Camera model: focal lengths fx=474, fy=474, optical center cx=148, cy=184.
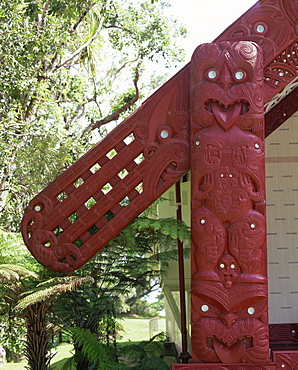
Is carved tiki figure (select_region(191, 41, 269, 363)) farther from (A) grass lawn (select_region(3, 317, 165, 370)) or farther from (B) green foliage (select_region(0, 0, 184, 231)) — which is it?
(A) grass lawn (select_region(3, 317, 165, 370))

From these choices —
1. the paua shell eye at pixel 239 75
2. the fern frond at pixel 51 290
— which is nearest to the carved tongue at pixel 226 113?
the paua shell eye at pixel 239 75

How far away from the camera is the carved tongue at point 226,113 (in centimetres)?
374

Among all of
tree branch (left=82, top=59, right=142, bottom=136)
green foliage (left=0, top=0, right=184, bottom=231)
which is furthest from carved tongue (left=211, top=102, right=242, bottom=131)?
tree branch (left=82, top=59, right=142, bottom=136)

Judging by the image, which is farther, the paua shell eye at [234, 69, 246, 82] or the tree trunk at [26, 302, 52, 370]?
the tree trunk at [26, 302, 52, 370]

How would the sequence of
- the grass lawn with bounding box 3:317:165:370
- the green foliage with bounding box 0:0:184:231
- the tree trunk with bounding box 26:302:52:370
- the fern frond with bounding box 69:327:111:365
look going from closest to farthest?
Result: the fern frond with bounding box 69:327:111:365, the tree trunk with bounding box 26:302:52:370, the green foliage with bounding box 0:0:184:231, the grass lawn with bounding box 3:317:165:370

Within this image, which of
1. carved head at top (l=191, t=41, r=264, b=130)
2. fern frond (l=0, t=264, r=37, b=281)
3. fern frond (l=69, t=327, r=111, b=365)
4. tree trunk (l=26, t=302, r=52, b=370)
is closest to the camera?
carved head at top (l=191, t=41, r=264, b=130)

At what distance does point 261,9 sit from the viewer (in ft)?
12.8

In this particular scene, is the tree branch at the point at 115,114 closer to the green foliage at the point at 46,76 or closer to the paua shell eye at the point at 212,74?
the green foliage at the point at 46,76

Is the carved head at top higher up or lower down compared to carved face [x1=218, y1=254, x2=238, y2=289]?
higher up

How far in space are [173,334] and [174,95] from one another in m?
3.52

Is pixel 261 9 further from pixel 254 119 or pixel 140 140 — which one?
pixel 140 140

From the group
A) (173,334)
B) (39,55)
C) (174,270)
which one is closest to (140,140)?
(174,270)

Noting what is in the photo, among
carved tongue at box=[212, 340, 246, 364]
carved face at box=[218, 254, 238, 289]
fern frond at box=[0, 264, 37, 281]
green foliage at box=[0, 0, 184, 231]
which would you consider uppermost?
green foliage at box=[0, 0, 184, 231]

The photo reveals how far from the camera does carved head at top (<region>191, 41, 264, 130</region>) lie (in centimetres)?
374
